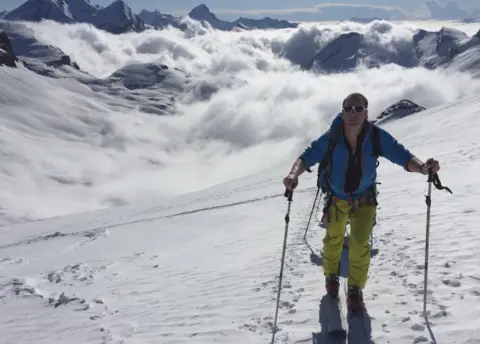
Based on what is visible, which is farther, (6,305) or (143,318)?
(6,305)

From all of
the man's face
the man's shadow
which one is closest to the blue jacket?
the man's face

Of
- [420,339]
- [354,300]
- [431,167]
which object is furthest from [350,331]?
[431,167]

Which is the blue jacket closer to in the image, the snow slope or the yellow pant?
Answer: the yellow pant

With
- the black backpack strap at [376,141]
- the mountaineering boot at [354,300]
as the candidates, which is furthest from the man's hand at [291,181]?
the mountaineering boot at [354,300]

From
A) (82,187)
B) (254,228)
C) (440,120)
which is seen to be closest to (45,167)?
(82,187)

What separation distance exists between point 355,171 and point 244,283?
160 inches

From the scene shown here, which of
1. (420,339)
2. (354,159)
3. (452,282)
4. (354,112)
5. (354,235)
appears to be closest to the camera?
(420,339)

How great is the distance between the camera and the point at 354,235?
6.78 meters

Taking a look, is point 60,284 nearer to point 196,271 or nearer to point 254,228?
point 196,271

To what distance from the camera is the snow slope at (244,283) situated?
23.4 feet

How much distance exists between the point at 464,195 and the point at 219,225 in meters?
8.89

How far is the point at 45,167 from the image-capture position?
549ft

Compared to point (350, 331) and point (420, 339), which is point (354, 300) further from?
point (420, 339)

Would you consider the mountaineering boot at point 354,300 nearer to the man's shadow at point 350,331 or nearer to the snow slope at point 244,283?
the man's shadow at point 350,331
